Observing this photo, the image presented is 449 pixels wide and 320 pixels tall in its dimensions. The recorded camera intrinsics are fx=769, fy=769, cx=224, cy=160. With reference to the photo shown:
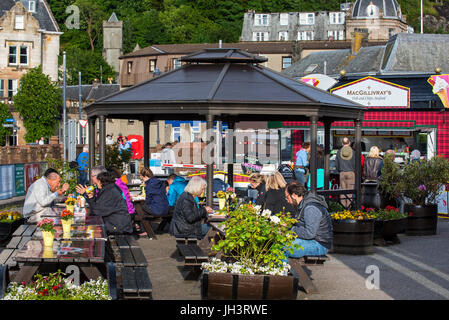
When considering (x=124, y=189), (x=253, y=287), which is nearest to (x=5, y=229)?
(x=124, y=189)

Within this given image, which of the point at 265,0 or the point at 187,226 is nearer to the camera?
the point at 187,226

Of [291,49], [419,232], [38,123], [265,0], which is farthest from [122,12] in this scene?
[419,232]

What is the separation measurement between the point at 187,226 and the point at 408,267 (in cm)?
341

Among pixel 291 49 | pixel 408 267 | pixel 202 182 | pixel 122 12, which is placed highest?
pixel 122 12

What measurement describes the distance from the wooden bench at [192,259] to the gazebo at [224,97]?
3356mm

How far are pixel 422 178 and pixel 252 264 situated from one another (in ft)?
27.6

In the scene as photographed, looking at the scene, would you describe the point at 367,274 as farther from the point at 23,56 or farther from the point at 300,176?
the point at 23,56

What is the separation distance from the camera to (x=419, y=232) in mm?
15867

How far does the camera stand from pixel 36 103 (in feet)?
222

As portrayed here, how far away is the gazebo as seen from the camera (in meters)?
13.7

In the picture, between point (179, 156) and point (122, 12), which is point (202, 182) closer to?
point (179, 156)

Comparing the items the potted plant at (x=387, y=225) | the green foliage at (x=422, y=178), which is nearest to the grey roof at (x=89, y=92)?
the green foliage at (x=422, y=178)

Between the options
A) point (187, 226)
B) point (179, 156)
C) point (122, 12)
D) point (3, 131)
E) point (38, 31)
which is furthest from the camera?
point (122, 12)

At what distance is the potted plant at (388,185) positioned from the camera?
16.1m
